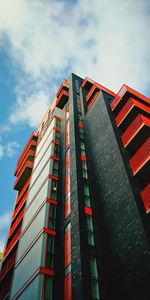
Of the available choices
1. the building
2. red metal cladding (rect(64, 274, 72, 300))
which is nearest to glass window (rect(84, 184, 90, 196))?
the building

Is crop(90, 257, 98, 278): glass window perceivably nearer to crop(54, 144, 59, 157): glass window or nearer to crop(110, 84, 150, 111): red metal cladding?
crop(54, 144, 59, 157): glass window

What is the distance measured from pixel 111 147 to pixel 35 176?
11250 mm

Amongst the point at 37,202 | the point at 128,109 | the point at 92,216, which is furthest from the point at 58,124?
the point at 92,216

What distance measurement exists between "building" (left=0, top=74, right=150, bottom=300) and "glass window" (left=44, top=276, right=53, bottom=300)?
0.19ft

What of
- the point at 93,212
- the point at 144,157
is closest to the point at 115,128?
the point at 144,157

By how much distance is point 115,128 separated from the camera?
68.5 feet

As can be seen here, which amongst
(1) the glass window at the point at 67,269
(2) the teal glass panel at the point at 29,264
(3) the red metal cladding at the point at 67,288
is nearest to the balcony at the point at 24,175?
(2) the teal glass panel at the point at 29,264

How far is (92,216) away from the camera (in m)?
17.1

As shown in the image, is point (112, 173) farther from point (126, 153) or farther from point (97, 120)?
point (97, 120)

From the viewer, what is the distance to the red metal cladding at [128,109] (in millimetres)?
20594

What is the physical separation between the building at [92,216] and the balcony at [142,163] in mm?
63

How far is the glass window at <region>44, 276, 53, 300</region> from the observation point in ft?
47.9

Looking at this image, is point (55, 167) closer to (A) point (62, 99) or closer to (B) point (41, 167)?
(B) point (41, 167)

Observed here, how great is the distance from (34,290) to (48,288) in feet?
2.81
